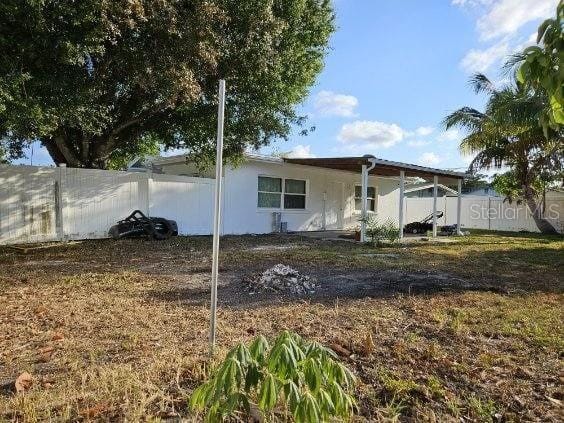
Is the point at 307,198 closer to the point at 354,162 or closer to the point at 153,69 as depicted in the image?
the point at 354,162

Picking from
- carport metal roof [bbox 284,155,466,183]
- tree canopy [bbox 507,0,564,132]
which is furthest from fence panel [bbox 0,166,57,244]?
tree canopy [bbox 507,0,564,132]

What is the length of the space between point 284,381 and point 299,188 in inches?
628

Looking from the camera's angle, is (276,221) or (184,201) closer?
(184,201)

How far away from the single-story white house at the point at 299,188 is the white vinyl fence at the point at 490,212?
173 inches

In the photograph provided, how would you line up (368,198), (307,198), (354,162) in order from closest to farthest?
(354,162)
(307,198)
(368,198)

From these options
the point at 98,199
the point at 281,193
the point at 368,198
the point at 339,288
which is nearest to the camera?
the point at 339,288

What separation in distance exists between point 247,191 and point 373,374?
496 inches

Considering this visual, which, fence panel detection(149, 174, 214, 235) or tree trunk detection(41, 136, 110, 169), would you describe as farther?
fence panel detection(149, 174, 214, 235)

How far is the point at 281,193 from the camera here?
17047 millimetres

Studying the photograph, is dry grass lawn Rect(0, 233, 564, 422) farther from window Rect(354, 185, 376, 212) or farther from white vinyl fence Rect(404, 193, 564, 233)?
white vinyl fence Rect(404, 193, 564, 233)

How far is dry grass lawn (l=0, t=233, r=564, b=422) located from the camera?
278 centimetres

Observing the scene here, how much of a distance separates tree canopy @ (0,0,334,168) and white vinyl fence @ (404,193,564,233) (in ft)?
46.3

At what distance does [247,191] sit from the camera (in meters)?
15.6

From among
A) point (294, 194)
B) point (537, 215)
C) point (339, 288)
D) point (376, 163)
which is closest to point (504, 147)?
point (537, 215)
